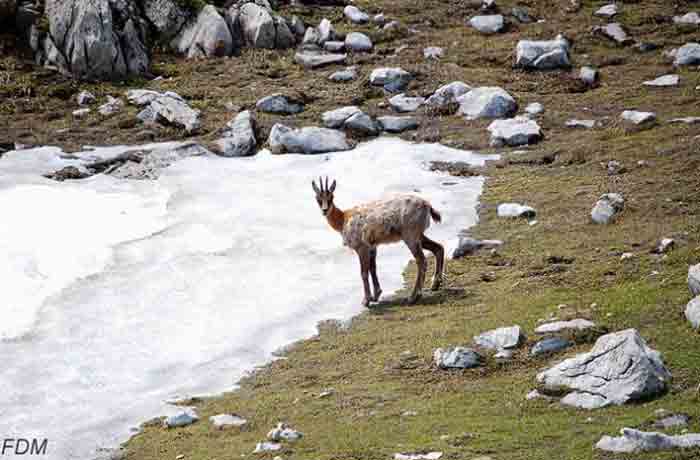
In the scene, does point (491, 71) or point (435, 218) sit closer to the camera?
point (435, 218)

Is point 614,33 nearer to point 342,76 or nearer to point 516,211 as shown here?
point 342,76

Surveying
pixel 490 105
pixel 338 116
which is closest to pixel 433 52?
pixel 490 105

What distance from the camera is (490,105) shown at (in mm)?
44625

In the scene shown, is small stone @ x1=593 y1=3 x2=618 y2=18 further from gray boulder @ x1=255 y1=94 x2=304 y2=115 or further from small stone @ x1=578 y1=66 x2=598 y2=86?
gray boulder @ x1=255 y1=94 x2=304 y2=115

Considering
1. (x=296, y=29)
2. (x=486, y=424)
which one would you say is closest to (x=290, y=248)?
(x=486, y=424)

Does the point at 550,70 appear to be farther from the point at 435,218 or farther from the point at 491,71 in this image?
the point at 435,218

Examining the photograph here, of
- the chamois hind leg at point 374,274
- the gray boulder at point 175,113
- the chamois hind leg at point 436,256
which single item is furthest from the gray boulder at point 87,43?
the chamois hind leg at point 436,256

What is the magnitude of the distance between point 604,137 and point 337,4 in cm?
2462

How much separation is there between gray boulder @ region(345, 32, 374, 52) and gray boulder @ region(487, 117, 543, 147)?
41.4 feet

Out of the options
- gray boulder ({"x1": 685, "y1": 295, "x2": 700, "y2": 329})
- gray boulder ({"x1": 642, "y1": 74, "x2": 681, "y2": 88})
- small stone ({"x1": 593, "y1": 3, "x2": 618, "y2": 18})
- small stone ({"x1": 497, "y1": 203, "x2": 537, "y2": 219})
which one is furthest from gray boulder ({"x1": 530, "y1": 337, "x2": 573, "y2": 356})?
small stone ({"x1": 593, "y1": 3, "x2": 618, "y2": 18})

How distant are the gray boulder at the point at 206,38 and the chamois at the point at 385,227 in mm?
28521

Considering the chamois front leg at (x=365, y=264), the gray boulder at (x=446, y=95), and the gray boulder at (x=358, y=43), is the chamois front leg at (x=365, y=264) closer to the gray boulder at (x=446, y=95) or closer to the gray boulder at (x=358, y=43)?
the gray boulder at (x=446, y=95)

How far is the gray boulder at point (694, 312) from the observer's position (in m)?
19.4

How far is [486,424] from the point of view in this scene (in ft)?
55.0
